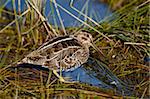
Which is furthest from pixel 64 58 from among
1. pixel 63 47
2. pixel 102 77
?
pixel 102 77

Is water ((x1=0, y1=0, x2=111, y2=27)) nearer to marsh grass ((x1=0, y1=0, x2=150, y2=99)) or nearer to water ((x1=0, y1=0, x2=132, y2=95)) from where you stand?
water ((x1=0, y1=0, x2=132, y2=95))

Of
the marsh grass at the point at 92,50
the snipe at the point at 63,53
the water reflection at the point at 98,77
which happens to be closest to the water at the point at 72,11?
the marsh grass at the point at 92,50

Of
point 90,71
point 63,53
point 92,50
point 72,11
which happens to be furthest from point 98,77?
point 72,11

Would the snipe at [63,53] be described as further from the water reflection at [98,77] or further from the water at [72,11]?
the water at [72,11]

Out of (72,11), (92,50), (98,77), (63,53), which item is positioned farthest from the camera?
(72,11)

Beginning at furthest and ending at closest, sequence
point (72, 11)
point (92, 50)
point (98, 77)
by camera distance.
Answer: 1. point (72, 11)
2. point (92, 50)
3. point (98, 77)

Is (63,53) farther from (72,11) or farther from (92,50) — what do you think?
(72,11)

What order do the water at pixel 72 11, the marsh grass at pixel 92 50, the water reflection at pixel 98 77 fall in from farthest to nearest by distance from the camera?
the water at pixel 72 11 → the water reflection at pixel 98 77 → the marsh grass at pixel 92 50

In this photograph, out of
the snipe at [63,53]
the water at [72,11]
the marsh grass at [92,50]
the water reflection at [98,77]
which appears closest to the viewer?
the marsh grass at [92,50]
